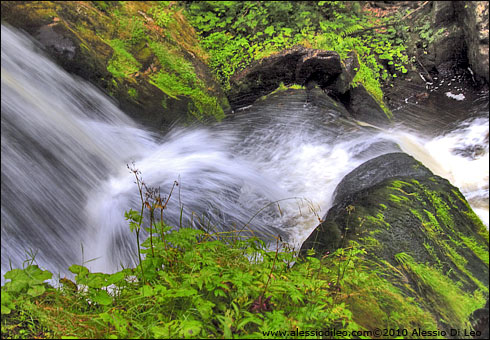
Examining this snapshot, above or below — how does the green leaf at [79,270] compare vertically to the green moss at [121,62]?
below

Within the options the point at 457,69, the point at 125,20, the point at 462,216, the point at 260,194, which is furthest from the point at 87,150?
the point at 457,69

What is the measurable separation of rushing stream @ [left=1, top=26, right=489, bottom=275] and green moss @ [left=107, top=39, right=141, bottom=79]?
46 centimetres

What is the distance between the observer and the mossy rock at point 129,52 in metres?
4.73

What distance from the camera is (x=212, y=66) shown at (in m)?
6.23

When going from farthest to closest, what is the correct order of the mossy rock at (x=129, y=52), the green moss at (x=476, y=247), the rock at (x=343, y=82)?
the rock at (x=343, y=82) → the mossy rock at (x=129, y=52) → the green moss at (x=476, y=247)

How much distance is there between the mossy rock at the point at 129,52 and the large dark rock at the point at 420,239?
2816 mm

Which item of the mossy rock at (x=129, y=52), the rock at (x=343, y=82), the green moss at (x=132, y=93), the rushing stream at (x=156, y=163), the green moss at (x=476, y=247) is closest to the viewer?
the green moss at (x=476, y=247)

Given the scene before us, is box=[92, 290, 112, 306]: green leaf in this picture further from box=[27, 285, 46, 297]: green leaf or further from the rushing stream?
the rushing stream

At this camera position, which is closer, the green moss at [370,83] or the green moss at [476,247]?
the green moss at [476,247]

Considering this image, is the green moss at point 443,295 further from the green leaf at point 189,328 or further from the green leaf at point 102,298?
the green leaf at point 102,298

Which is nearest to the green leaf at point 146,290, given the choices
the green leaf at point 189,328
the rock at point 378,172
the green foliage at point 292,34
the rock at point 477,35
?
the green leaf at point 189,328

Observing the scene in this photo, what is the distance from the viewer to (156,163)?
4680 millimetres

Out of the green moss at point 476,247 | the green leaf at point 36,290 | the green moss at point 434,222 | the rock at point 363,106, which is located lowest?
the green leaf at point 36,290

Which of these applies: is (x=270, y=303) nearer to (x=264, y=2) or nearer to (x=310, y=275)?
(x=310, y=275)
